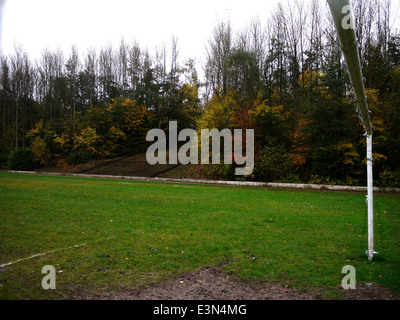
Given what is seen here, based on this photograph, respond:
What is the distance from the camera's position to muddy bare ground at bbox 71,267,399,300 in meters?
3.31

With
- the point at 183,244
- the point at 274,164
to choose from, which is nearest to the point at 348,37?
the point at 183,244

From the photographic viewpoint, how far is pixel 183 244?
17.9 feet

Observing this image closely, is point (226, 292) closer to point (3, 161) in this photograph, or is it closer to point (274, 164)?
point (274, 164)

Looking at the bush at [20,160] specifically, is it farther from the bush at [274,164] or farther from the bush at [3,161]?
the bush at [274,164]

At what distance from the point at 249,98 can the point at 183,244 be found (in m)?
22.1

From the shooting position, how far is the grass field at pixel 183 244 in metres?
3.83

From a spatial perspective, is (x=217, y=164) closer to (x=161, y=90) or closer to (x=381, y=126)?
(x=381, y=126)

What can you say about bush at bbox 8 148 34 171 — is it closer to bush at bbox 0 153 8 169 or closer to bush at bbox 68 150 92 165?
bush at bbox 0 153 8 169

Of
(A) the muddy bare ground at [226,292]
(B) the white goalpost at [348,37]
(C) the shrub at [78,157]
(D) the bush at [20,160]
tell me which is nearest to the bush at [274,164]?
(A) the muddy bare ground at [226,292]

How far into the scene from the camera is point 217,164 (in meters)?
21.2

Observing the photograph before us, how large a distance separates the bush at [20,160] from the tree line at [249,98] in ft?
3.78

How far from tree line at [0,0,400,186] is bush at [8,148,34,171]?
45.4 inches

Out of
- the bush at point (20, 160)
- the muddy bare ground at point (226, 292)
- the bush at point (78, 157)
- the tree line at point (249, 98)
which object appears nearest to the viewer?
the muddy bare ground at point (226, 292)
